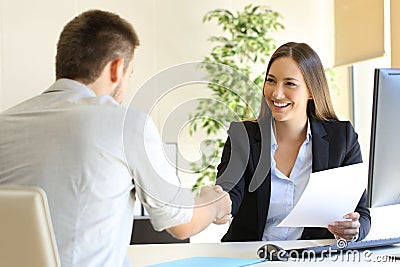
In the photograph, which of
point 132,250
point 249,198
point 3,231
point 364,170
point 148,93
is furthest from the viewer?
point 249,198

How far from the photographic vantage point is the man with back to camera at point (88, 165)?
167 cm

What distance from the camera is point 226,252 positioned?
2.39 meters

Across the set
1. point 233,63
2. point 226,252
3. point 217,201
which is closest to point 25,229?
point 217,201

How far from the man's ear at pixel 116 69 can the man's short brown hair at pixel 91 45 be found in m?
0.01

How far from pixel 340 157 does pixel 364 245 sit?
50 centimetres

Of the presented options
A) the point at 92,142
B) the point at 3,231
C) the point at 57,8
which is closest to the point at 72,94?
the point at 92,142

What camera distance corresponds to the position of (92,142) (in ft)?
5.48

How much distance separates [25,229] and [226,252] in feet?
3.49

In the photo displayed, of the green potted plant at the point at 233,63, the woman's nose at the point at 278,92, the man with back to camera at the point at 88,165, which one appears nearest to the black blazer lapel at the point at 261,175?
the woman's nose at the point at 278,92

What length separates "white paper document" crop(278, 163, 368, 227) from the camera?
229 cm

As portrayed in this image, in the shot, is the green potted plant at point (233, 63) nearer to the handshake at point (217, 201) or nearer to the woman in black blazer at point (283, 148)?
the woman in black blazer at point (283, 148)

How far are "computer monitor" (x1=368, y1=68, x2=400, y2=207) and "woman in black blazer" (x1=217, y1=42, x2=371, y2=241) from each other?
454mm

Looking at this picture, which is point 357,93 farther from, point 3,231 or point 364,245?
point 3,231

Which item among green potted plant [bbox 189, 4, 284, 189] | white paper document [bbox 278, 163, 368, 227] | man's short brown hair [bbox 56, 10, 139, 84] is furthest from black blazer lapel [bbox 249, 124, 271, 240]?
green potted plant [bbox 189, 4, 284, 189]
